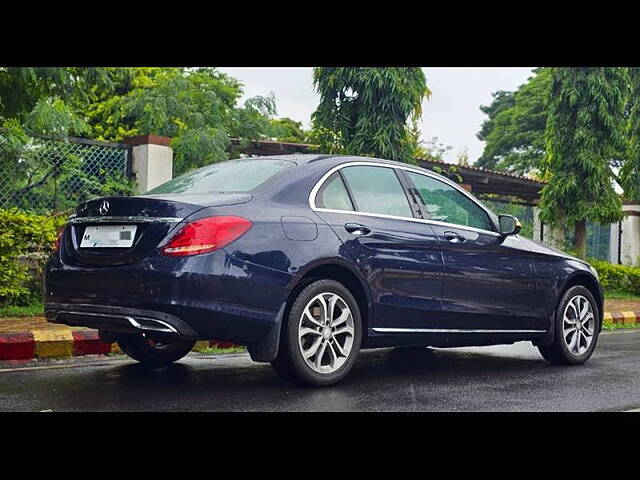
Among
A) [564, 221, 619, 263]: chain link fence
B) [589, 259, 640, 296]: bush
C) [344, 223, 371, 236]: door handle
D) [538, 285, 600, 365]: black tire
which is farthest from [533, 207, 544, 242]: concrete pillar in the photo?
[344, 223, 371, 236]: door handle

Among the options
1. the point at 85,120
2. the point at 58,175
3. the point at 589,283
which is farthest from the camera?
the point at 85,120

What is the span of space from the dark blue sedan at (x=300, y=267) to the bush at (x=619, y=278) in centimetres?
1098

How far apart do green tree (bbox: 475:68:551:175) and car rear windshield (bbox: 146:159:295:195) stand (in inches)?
1293

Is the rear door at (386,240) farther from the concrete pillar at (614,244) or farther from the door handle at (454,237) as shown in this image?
the concrete pillar at (614,244)

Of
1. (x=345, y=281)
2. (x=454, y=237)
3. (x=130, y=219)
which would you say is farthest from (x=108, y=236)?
(x=454, y=237)

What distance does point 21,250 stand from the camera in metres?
8.90

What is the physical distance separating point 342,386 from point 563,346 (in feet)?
7.78

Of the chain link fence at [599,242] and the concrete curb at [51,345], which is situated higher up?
the chain link fence at [599,242]

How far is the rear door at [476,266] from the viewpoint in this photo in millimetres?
6289

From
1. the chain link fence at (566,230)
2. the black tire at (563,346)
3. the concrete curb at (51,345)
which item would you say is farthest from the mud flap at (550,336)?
the chain link fence at (566,230)

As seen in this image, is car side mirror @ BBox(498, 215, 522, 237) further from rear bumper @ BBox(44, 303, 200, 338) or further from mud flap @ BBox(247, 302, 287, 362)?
rear bumper @ BBox(44, 303, 200, 338)

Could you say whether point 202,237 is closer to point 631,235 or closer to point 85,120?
point 85,120

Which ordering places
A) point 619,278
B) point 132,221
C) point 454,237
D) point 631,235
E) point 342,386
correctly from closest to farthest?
point 132,221 → point 342,386 → point 454,237 → point 619,278 → point 631,235
